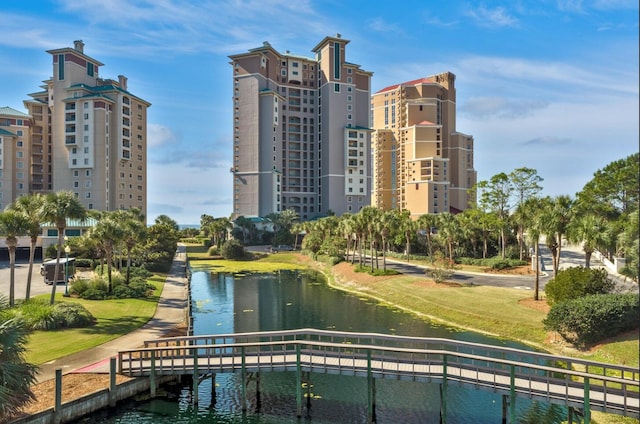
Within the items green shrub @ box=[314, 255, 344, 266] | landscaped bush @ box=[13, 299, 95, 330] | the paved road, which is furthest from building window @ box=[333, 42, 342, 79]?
landscaped bush @ box=[13, 299, 95, 330]

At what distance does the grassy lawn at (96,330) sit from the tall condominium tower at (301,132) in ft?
331

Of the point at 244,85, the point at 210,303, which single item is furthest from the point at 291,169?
the point at 210,303

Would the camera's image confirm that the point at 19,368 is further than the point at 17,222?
No

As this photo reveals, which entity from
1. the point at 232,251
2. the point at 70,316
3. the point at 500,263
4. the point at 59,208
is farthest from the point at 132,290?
the point at 232,251

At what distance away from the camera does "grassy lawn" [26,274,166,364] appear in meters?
29.9

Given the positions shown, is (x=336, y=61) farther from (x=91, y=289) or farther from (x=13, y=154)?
(x=91, y=289)

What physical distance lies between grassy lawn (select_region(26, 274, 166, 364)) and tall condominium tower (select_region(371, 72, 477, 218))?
116 metres

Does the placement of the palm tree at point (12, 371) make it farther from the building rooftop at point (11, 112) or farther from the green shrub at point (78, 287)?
the building rooftop at point (11, 112)

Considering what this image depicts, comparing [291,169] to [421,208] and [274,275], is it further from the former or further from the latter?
[274,275]

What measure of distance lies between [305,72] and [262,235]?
221 ft

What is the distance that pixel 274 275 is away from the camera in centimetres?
8231

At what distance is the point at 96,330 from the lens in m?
35.2

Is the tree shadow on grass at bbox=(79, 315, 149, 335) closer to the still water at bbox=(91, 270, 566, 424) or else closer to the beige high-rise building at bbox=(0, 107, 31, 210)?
the still water at bbox=(91, 270, 566, 424)

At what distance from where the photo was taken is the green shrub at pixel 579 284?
36344 mm
